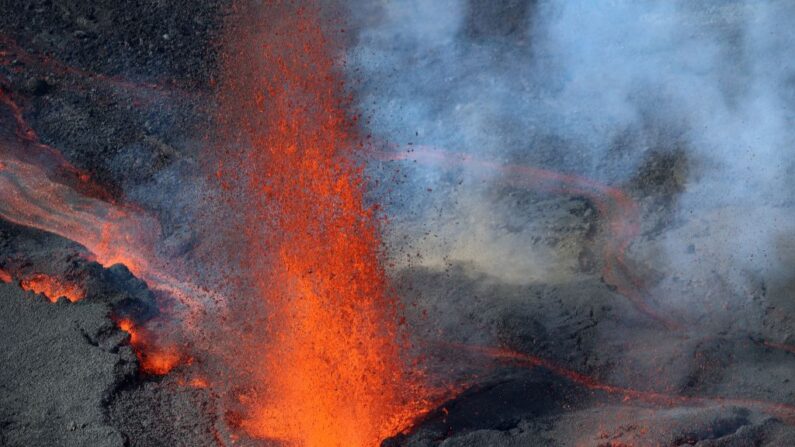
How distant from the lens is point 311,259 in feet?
24.8

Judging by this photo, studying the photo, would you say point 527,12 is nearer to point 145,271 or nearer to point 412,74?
point 412,74

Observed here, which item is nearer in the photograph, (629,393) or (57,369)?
(57,369)

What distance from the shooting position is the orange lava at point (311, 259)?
607 cm

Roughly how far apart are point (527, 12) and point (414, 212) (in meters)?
2.91

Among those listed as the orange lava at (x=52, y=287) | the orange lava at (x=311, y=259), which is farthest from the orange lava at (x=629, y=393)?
the orange lava at (x=52, y=287)

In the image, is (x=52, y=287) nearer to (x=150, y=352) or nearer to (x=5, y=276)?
(x=5, y=276)

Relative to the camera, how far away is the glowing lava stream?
275 inches

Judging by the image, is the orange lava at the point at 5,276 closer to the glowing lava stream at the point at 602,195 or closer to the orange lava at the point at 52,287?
the orange lava at the point at 52,287

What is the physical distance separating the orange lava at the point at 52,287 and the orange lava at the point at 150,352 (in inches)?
18.1

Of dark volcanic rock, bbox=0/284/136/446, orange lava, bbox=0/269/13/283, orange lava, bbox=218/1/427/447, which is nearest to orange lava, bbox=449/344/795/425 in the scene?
orange lava, bbox=218/1/427/447

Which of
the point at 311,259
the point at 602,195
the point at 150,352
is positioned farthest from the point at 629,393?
the point at 150,352

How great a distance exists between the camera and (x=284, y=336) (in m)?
6.73

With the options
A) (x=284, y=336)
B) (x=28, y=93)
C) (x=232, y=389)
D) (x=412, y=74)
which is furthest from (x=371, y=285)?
(x=28, y=93)

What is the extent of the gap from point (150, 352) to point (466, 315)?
8.67 feet
